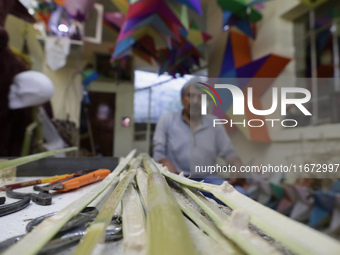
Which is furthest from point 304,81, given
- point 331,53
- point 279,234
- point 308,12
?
point 279,234

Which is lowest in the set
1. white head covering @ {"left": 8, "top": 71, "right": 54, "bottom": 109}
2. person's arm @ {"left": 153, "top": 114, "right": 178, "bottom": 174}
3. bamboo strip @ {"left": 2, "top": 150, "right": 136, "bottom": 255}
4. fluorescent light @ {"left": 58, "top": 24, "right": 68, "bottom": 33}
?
bamboo strip @ {"left": 2, "top": 150, "right": 136, "bottom": 255}

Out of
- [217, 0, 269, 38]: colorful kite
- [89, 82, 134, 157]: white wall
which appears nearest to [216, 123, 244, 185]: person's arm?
[89, 82, 134, 157]: white wall

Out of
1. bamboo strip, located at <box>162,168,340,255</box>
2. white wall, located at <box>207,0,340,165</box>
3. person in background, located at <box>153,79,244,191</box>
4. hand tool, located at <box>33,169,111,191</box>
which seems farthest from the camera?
white wall, located at <box>207,0,340,165</box>

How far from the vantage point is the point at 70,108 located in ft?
5.28

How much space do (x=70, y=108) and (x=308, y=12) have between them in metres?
1.82

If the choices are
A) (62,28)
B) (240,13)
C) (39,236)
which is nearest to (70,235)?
(39,236)

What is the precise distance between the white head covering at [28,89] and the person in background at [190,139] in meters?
0.54

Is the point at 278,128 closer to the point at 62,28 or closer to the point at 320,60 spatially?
the point at 320,60

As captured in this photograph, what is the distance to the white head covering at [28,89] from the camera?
30.8 inches

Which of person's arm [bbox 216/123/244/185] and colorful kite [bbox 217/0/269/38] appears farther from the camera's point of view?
colorful kite [bbox 217/0/269/38]

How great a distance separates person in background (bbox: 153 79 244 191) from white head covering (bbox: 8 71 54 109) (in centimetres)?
54

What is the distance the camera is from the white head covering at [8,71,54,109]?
0.78 m

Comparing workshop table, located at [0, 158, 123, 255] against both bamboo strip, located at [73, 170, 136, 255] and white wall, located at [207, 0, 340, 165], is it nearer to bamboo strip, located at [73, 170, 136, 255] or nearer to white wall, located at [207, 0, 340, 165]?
bamboo strip, located at [73, 170, 136, 255]

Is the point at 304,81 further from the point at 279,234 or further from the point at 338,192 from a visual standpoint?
the point at 279,234
